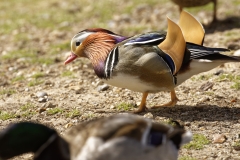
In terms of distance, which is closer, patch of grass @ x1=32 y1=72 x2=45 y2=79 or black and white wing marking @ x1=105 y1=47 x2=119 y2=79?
black and white wing marking @ x1=105 y1=47 x2=119 y2=79

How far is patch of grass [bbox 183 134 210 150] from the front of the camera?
202 inches

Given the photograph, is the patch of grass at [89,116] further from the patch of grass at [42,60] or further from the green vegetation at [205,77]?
the patch of grass at [42,60]

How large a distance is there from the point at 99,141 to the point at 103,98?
112 inches

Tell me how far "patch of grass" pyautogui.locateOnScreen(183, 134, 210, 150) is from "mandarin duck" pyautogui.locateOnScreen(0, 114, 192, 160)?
40.7 inches

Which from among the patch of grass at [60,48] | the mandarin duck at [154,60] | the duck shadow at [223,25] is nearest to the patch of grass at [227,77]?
the mandarin duck at [154,60]

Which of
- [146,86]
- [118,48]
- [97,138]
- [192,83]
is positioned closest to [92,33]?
[118,48]

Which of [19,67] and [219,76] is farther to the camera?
[19,67]

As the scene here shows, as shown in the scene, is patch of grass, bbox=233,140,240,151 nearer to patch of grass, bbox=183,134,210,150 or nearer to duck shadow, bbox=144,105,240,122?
patch of grass, bbox=183,134,210,150

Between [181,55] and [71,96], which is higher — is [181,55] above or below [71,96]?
above

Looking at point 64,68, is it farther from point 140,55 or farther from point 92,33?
point 140,55

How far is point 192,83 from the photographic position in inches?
273

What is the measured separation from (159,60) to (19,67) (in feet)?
10.7

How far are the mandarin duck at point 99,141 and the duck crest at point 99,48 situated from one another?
1.82 meters

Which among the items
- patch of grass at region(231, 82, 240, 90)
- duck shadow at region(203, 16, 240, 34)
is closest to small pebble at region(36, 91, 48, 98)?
patch of grass at region(231, 82, 240, 90)
